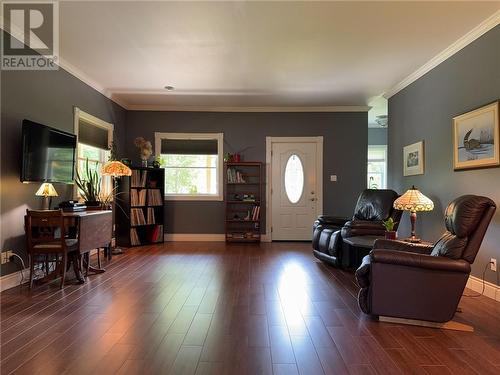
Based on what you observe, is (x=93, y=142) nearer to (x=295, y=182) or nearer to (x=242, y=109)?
(x=242, y=109)

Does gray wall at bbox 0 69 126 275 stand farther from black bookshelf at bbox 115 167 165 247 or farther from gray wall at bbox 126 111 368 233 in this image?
gray wall at bbox 126 111 368 233

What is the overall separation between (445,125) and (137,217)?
4.82 m

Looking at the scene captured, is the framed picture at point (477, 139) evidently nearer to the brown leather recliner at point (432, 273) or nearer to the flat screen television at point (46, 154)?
the brown leather recliner at point (432, 273)

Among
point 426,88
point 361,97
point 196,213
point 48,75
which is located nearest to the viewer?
point 48,75

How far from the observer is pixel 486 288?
10.7 feet

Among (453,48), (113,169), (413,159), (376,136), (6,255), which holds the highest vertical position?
(453,48)

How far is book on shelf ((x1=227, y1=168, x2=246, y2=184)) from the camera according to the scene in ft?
20.8

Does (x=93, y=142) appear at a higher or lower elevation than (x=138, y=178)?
higher

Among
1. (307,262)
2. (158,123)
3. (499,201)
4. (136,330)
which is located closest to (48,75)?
(158,123)

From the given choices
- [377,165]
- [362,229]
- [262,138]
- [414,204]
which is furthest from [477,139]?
[377,165]

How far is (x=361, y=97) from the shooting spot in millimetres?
5805

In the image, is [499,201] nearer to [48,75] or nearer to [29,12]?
[29,12]

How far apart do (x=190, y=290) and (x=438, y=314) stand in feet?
7.07

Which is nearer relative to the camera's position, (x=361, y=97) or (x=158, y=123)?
A: (x=361, y=97)
